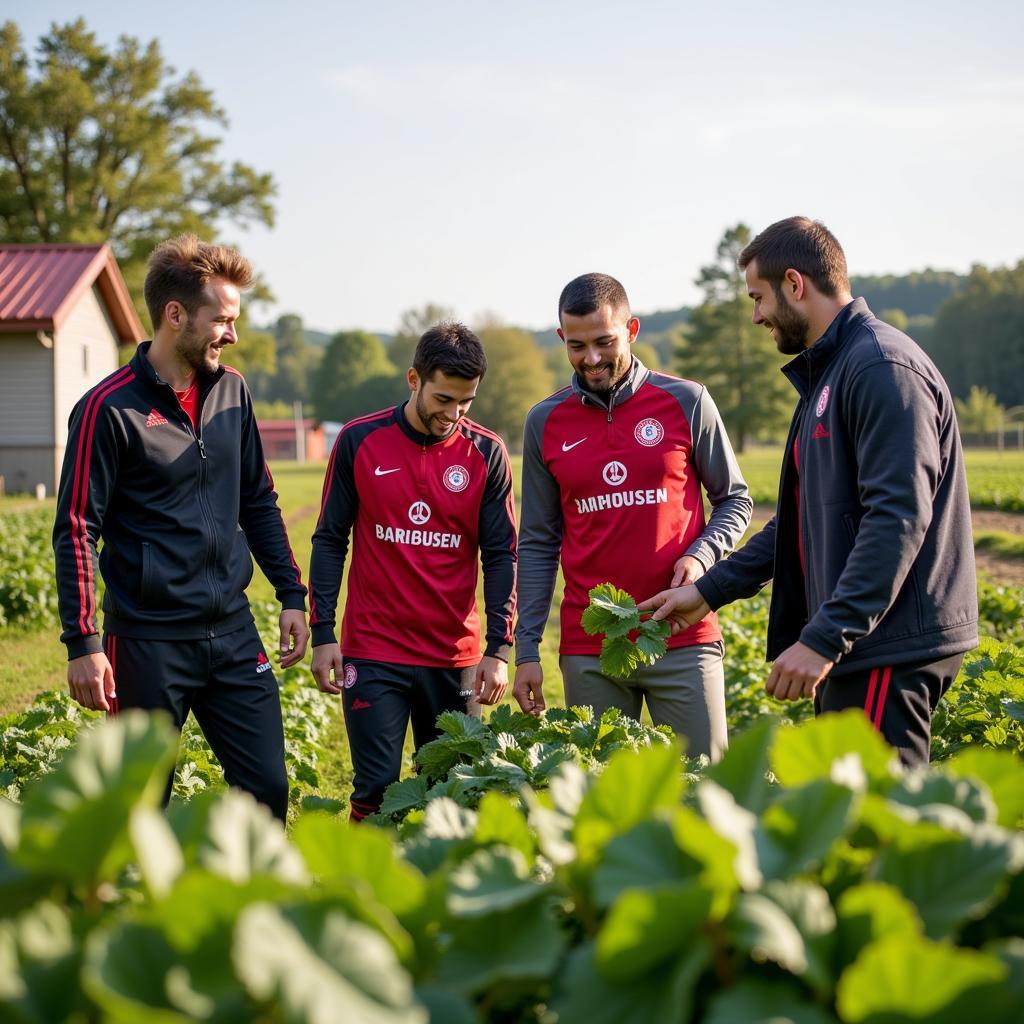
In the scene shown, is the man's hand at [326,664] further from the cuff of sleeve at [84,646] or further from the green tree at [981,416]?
the green tree at [981,416]

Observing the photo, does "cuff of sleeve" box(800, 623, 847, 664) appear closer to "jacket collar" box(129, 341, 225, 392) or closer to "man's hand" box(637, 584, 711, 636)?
"man's hand" box(637, 584, 711, 636)

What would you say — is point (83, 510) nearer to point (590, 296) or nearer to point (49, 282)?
point (590, 296)

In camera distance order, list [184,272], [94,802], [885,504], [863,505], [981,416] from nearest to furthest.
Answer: [94,802] < [885,504] < [863,505] < [184,272] < [981,416]

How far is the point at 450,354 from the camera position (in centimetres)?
410

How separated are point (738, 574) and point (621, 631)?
0.53m

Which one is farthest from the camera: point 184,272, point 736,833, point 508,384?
point 508,384

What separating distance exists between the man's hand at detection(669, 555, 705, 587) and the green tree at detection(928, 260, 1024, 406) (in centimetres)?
10127

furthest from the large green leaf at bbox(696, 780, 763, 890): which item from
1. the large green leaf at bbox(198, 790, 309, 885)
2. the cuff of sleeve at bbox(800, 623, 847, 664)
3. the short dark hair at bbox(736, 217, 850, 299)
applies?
the short dark hair at bbox(736, 217, 850, 299)

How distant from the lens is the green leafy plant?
3.70m

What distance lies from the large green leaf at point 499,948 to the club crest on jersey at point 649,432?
9.99 ft

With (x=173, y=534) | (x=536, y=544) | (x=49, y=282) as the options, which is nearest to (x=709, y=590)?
(x=536, y=544)

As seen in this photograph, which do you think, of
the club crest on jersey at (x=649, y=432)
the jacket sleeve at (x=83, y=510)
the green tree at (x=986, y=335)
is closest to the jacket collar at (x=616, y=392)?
the club crest on jersey at (x=649, y=432)

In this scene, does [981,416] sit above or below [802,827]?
above

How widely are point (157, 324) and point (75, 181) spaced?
44390mm
